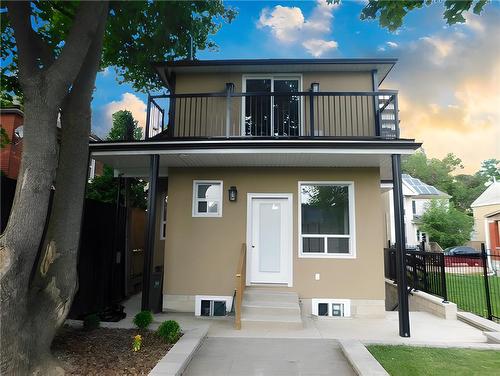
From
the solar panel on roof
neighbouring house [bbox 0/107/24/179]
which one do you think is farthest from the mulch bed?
the solar panel on roof

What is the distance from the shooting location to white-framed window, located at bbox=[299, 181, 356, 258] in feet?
24.0

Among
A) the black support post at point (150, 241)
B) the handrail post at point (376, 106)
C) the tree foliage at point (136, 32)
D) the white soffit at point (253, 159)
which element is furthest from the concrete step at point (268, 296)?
the tree foliage at point (136, 32)

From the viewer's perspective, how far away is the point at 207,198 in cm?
764

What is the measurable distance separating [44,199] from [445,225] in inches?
1077

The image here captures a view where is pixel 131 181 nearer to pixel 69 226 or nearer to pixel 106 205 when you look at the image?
pixel 106 205

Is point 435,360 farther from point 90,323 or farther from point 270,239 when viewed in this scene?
point 90,323

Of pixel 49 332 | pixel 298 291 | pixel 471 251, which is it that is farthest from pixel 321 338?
pixel 471 251

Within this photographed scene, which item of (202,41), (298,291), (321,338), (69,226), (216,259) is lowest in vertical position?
(321,338)

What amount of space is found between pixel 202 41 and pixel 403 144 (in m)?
9.73

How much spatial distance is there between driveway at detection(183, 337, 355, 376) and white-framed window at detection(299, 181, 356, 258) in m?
2.37

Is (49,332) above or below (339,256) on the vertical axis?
below

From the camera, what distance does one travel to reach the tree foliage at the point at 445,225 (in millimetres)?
24562

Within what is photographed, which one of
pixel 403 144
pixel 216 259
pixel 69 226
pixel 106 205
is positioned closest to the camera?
pixel 69 226

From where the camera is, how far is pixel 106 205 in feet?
22.6
